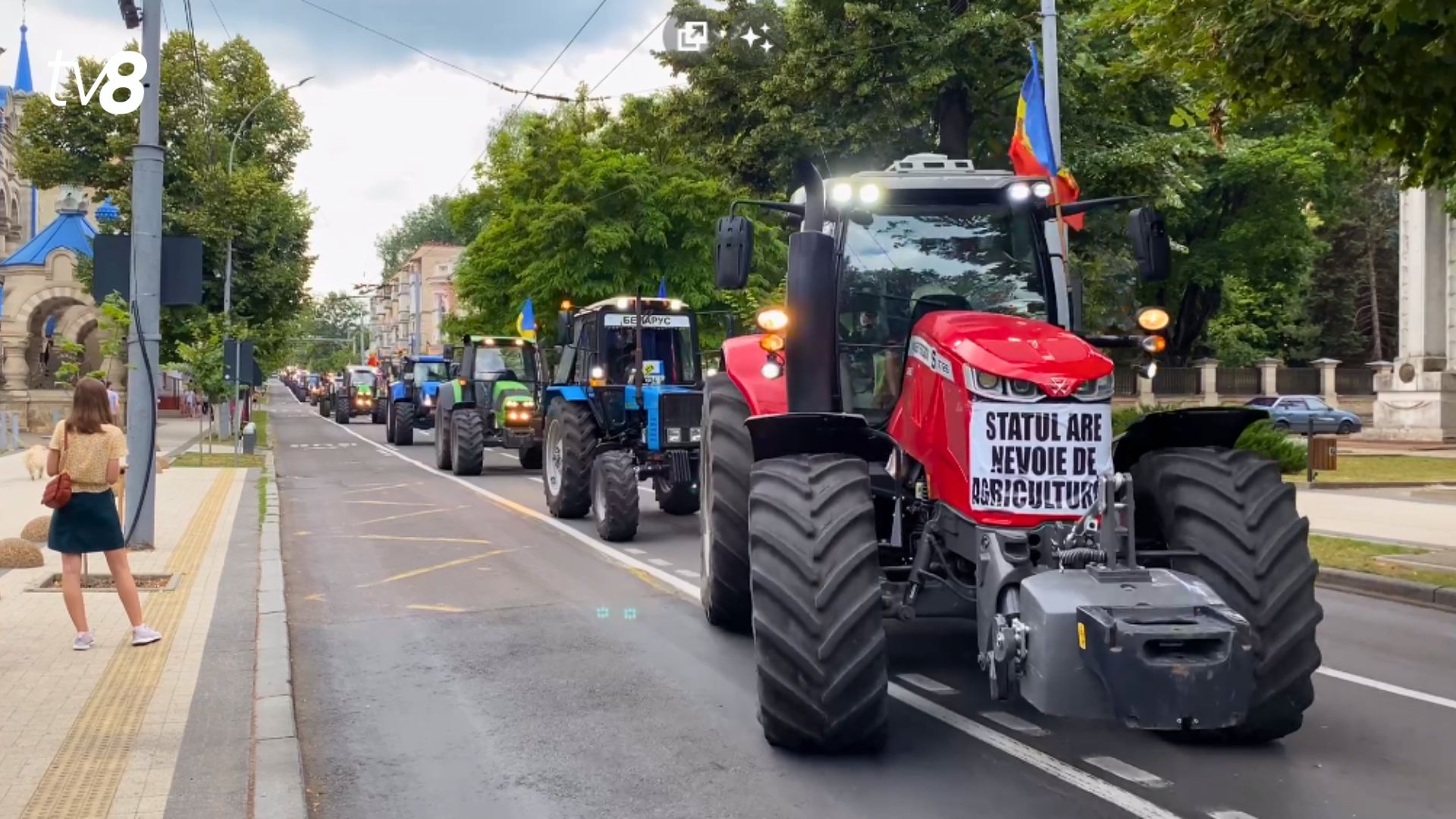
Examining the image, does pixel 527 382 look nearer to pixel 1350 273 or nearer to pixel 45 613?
pixel 45 613

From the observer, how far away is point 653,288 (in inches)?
1286

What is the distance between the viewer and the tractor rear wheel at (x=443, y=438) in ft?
79.9

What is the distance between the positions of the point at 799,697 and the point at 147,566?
8177 millimetres

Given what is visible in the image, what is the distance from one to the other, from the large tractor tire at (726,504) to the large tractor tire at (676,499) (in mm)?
7093

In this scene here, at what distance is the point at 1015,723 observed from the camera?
6445mm

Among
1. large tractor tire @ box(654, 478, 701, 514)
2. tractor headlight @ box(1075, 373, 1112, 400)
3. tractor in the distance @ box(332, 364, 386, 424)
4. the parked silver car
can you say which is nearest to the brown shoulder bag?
tractor headlight @ box(1075, 373, 1112, 400)

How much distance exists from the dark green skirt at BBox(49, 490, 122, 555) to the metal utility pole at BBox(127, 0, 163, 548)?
405cm

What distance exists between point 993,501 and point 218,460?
24.4 meters

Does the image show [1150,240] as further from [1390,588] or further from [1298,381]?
[1298,381]

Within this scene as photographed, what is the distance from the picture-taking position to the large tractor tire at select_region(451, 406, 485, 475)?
911 inches

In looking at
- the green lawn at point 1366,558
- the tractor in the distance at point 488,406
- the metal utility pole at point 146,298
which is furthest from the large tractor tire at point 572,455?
the green lawn at point 1366,558

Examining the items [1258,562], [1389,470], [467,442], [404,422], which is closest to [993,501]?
[1258,562]

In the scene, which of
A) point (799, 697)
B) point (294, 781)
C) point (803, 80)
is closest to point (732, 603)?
point (799, 697)

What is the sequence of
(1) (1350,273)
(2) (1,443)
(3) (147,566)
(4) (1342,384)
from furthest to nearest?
(1) (1350,273)
(4) (1342,384)
(2) (1,443)
(3) (147,566)
